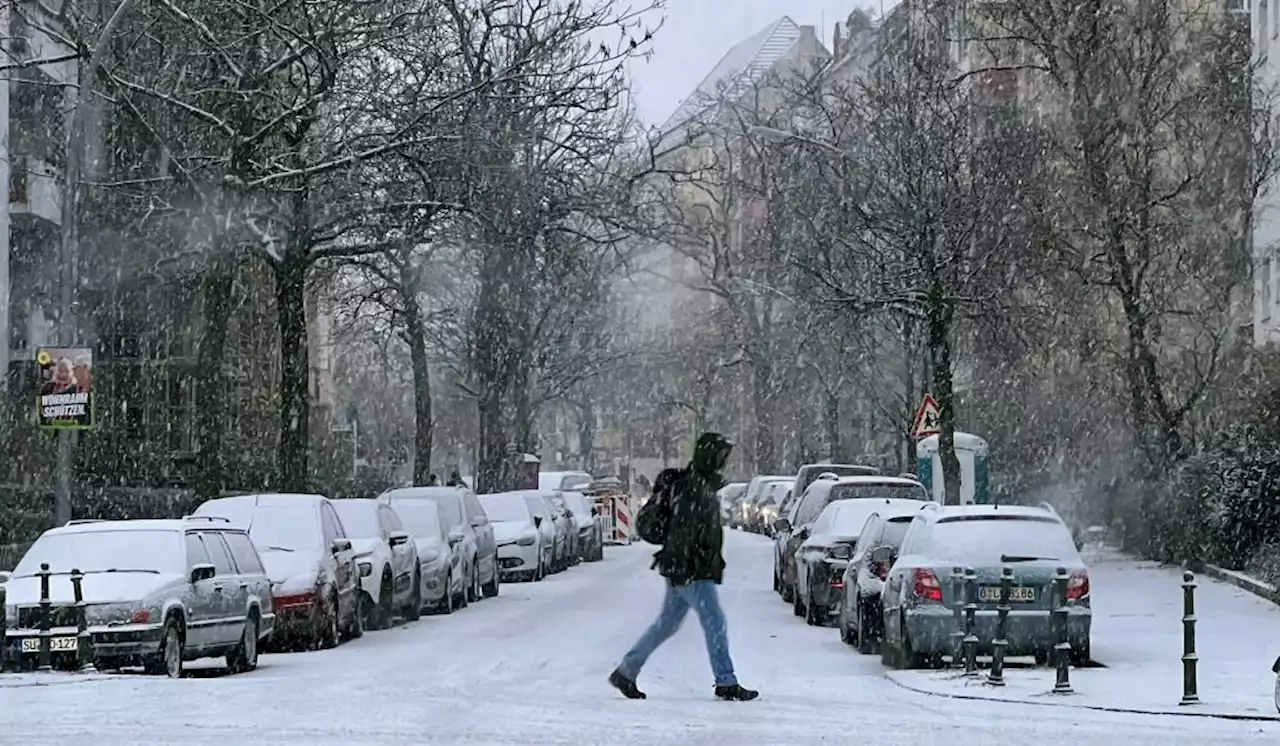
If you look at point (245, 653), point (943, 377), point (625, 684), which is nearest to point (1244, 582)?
point (943, 377)

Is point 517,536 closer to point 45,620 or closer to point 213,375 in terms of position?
point 213,375

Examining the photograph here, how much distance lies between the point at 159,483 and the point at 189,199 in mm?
21713

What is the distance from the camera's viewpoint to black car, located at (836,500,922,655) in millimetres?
20938

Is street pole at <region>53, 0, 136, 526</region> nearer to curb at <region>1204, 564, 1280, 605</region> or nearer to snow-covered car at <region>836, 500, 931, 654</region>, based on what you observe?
snow-covered car at <region>836, 500, 931, 654</region>

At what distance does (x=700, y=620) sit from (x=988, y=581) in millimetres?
4422

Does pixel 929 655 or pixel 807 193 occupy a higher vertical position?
pixel 807 193

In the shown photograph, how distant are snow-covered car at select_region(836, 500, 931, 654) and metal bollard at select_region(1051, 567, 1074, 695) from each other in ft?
10.6

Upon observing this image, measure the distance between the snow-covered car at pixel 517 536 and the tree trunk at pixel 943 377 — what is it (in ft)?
25.9

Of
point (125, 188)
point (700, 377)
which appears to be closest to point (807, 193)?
point (125, 188)

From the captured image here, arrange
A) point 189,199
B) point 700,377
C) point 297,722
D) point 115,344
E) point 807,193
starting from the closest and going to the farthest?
1. point 297,722
2. point 189,199
3. point 807,193
4. point 115,344
5. point 700,377

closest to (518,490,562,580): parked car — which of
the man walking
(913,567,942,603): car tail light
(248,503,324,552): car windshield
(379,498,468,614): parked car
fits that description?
(379,498,468,614): parked car

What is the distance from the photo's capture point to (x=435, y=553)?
29.6 meters

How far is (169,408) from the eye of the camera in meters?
58.3

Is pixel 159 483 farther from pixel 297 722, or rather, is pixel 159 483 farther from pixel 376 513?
pixel 297 722
